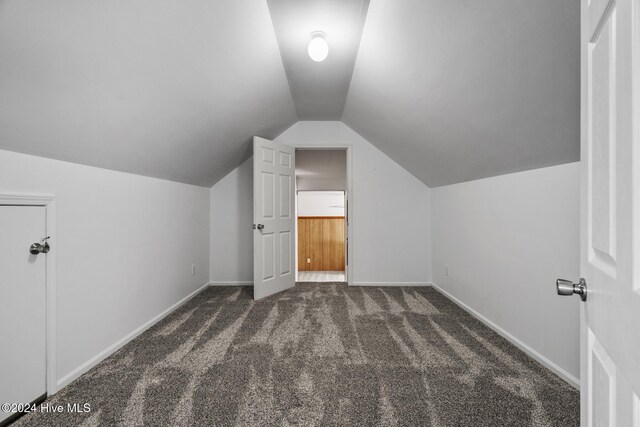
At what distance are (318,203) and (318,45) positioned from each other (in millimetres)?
5567

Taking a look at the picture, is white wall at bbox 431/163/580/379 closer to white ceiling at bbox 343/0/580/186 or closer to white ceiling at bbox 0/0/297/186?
white ceiling at bbox 343/0/580/186

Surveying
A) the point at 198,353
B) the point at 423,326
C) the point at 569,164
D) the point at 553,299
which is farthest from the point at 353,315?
the point at 569,164

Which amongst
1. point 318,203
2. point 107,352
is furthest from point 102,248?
point 318,203

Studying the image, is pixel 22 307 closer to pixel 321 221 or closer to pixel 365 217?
pixel 365 217

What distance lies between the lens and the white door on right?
480mm

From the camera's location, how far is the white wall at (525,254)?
178cm

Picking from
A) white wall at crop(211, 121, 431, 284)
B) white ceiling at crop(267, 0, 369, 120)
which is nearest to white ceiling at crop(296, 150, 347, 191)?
white wall at crop(211, 121, 431, 284)

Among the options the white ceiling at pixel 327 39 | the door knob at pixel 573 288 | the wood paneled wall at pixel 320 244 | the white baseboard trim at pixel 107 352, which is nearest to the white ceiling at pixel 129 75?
the white ceiling at pixel 327 39

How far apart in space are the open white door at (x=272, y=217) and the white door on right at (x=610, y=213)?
3045 mm

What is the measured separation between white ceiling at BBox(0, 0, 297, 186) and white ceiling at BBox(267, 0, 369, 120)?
0.36ft

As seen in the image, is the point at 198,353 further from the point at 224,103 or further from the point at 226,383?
the point at 224,103

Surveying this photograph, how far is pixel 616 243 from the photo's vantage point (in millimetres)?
560

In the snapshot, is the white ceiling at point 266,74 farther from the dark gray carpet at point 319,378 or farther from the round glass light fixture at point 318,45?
the dark gray carpet at point 319,378

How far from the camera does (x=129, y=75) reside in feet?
5.15
